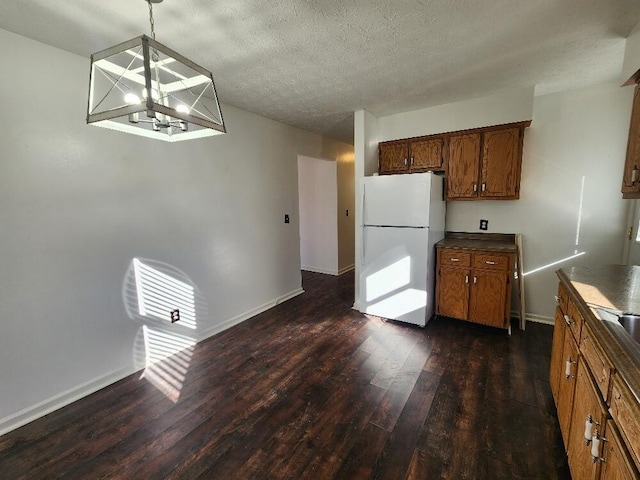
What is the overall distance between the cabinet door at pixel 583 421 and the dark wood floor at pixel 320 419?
0.87ft

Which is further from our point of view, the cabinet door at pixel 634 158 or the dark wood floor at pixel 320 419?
the cabinet door at pixel 634 158

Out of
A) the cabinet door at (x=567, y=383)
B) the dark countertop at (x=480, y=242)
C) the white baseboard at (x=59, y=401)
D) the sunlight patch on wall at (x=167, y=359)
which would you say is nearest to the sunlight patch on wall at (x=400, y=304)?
the dark countertop at (x=480, y=242)

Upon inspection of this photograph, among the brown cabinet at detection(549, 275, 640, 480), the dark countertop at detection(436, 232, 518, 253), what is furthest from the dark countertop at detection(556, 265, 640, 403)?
the dark countertop at detection(436, 232, 518, 253)

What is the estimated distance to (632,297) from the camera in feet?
4.64

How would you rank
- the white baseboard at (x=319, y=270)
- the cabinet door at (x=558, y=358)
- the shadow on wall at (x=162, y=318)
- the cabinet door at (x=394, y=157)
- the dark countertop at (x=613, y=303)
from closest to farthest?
1. the dark countertop at (x=613, y=303)
2. the cabinet door at (x=558, y=358)
3. the shadow on wall at (x=162, y=318)
4. the cabinet door at (x=394, y=157)
5. the white baseboard at (x=319, y=270)

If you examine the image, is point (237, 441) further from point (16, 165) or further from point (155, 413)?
point (16, 165)

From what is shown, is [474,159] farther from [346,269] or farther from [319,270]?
[319,270]

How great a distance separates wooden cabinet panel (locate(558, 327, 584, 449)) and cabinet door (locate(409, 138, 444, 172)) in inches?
82.7

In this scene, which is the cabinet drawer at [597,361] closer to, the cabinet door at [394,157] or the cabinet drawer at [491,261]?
the cabinet drawer at [491,261]

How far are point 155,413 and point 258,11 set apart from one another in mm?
2547

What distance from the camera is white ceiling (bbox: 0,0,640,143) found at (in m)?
1.54

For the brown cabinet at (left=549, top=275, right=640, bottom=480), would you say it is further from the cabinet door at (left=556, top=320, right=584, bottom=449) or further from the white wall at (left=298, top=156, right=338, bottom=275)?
the white wall at (left=298, top=156, right=338, bottom=275)

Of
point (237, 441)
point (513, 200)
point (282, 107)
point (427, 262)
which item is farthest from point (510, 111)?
point (237, 441)

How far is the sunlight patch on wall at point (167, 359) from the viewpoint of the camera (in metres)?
2.20
